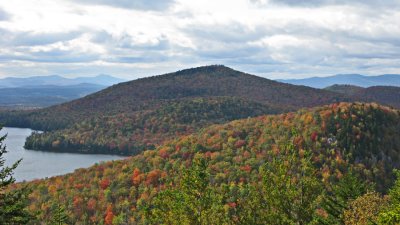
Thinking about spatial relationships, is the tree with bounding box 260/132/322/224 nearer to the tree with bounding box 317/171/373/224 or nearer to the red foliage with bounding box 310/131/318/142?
the tree with bounding box 317/171/373/224

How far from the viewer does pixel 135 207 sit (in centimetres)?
12531

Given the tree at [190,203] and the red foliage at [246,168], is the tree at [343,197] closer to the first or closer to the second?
the tree at [190,203]

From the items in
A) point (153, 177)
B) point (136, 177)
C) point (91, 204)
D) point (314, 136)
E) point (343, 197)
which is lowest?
Result: point (91, 204)

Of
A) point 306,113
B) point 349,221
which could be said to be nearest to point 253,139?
point 306,113

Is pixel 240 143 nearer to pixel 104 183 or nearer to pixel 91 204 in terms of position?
pixel 104 183

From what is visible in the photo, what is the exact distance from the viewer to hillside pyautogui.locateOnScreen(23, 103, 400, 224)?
124625mm

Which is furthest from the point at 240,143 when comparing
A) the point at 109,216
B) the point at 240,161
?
the point at 109,216

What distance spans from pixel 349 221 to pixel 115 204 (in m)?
107

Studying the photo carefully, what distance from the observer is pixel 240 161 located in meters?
140

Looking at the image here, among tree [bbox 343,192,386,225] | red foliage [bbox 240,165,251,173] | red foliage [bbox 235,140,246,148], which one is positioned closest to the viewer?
tree [bbox 343,192,386,225]

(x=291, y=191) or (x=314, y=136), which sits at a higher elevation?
(x=291, y=191)

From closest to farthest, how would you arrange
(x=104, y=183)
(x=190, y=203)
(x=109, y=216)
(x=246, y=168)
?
(x=190, y=203) → (x=109, y=216) → (x=246, y=168) → (x=104, y=183)

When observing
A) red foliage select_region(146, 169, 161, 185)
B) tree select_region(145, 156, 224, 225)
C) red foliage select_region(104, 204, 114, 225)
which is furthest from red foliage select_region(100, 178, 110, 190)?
→ tree select_region(145, 156, 224, 225)

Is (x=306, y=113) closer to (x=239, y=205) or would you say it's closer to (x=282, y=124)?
(x=282, y=124)
